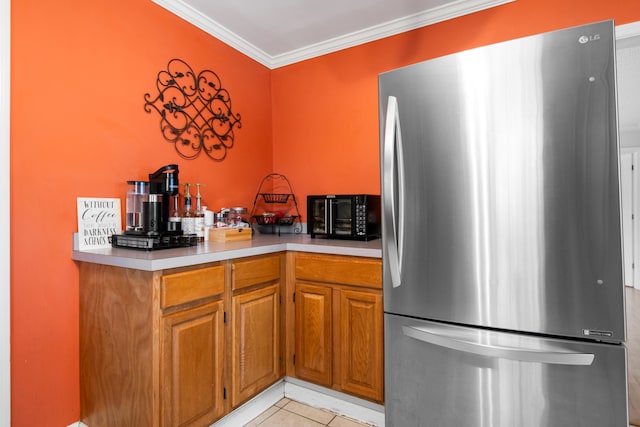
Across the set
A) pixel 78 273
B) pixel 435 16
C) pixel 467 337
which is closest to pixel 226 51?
pixel 435 16

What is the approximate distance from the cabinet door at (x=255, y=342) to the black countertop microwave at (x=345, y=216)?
1.73ft

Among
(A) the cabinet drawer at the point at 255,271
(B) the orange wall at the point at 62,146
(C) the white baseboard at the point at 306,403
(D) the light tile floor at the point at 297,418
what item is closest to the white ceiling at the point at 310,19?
(B) the orange wall at the point at 62,146

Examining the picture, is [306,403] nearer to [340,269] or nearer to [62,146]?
[340,269]

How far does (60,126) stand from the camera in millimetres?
1642

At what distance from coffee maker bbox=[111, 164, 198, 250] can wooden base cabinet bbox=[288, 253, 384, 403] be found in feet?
2.25

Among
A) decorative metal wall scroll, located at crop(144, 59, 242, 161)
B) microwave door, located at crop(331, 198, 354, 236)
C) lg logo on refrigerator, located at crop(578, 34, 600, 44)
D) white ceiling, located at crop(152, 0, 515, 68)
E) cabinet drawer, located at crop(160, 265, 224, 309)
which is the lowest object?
cabinet drawer, located at crop(160, 265, 224, 309)

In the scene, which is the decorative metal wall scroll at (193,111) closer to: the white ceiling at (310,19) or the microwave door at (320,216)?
the white ceiling at (310,19)

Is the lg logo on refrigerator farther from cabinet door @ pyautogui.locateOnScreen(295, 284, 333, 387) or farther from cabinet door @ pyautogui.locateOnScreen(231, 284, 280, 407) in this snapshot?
cabinet door @ pyautogui.locateOnScreen(231, 284, 280, 407)

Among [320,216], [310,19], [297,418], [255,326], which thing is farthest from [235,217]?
[310,19]

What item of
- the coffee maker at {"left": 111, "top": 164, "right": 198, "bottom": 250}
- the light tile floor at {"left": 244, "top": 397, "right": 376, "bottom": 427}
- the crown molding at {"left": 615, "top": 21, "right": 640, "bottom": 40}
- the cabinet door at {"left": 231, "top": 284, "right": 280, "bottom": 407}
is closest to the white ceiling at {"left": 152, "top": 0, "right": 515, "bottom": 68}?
the crown molding at {"left": 615, "top": 21, "right": 640, "bottom": 40}

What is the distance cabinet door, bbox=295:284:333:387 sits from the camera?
195cm

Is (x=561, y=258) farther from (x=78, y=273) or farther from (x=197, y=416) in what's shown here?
(x=78, y=273)

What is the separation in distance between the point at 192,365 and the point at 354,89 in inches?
84.1

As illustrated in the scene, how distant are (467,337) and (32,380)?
73.8 inches
